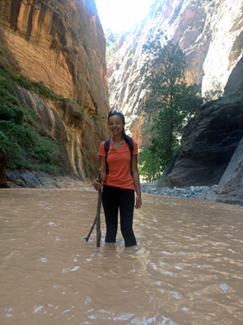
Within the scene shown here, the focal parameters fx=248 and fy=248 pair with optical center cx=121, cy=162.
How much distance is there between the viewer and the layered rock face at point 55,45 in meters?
17.5

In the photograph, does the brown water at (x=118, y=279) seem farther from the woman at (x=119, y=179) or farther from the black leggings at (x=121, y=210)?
the woman at (x=119, y=179)

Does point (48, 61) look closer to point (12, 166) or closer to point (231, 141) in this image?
point (12, 166)

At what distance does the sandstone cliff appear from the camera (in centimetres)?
1711

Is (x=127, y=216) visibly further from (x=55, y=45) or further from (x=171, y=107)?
(x=55, y=45)

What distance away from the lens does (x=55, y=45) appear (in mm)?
21016

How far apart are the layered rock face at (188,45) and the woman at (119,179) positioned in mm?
31937

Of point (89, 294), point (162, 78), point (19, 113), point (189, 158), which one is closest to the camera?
point (89, 294)

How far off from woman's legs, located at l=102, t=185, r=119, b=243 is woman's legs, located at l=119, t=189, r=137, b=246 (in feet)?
0.29

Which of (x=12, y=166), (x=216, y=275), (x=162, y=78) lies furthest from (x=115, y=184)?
(x=162, y=78)

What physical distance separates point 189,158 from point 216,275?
1317 cm

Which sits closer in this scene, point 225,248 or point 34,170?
point 225,248

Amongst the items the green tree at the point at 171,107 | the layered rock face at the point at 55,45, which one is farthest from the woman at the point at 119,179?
the green tree at the point at 171,107

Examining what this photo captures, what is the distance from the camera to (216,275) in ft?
6.77

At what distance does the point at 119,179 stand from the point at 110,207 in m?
0.37
